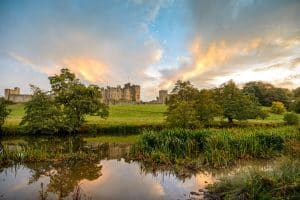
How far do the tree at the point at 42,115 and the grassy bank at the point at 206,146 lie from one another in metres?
18.3

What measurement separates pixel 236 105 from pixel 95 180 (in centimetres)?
3362

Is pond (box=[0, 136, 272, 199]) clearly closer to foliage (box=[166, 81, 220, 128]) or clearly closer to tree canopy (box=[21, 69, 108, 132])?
foliage (box=[166, 81, 220, 128])

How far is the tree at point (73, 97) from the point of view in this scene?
120 feet

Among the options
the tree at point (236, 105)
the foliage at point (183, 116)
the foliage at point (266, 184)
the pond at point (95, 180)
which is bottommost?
the pond at point (95, 180)

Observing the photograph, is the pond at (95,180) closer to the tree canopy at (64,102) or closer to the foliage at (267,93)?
the tree canopy at (64,102)

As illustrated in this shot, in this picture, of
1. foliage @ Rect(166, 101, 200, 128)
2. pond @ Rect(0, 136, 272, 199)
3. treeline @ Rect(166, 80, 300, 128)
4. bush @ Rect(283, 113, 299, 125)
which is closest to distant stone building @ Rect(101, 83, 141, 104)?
treeline @ Rect(166, 80, 300, 128)

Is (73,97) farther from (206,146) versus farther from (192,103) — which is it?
(206,146)

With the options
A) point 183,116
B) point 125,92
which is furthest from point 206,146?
point 125,92

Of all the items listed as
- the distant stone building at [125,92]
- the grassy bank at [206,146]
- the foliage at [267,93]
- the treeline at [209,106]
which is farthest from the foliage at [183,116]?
the distant stone building at [125,92]

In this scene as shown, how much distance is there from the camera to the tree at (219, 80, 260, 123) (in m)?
43.2

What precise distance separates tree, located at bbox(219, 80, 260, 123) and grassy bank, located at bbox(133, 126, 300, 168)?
2333 cm

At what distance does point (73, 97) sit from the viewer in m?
37.4

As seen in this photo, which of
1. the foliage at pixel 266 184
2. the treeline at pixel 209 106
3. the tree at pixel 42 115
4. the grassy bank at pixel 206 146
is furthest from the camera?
the tree at pixel 42 115

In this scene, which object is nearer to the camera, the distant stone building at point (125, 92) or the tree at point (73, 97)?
the tree at point (73, 97)
